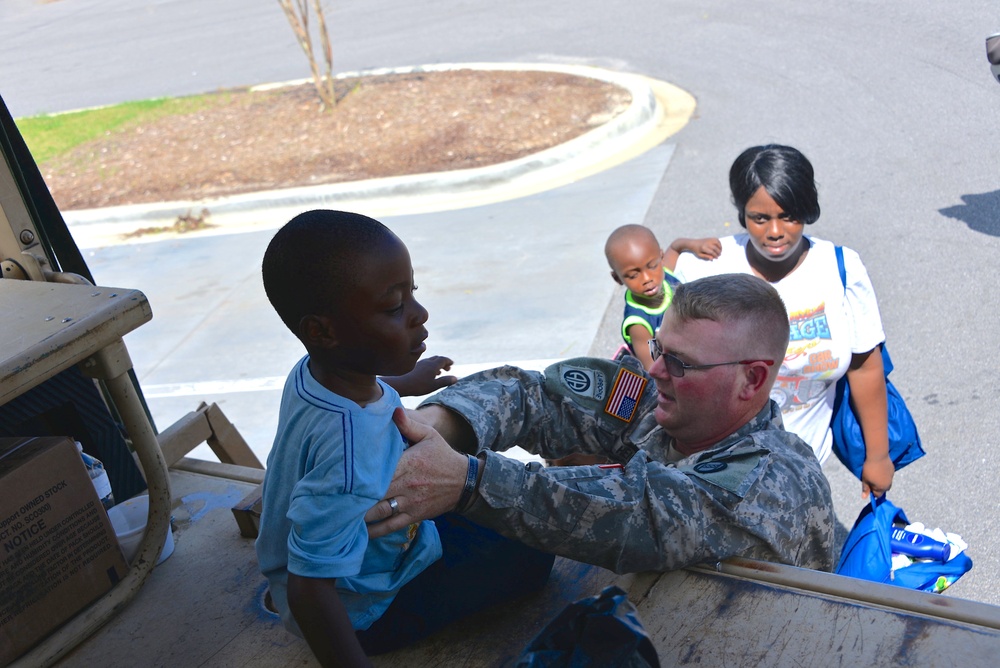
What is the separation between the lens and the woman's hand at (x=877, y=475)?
293cm

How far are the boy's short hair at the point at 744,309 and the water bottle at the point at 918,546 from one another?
2.69ft

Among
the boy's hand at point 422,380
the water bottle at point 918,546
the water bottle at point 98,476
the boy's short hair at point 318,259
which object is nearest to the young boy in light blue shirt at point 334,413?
the boy's short hair at point 318,259

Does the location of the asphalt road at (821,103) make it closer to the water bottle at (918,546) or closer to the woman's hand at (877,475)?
the woman's hand at (877,475)

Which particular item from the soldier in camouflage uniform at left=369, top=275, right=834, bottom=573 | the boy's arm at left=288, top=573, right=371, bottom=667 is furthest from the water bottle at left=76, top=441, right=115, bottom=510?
the boy's arm at left=288, top=573, right=371, bottom=667

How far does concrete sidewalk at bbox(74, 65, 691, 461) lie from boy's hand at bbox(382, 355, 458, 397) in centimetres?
272

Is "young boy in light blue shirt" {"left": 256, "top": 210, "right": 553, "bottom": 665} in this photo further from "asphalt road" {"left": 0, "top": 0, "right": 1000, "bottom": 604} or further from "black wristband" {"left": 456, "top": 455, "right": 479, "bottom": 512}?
"asphalt road" {"left": 0, "top": 0, "right": 1000, "bottom": 604}

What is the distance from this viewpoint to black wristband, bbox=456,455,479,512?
5.71 ft

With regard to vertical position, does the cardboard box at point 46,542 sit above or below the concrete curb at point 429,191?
above

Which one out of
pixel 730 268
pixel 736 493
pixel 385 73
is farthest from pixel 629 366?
pixel 385 73

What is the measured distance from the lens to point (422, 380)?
87.4 inches

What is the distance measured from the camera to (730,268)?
10.2 feet

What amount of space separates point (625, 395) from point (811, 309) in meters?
0.88

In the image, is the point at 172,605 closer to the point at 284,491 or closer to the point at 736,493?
the point at 284,491

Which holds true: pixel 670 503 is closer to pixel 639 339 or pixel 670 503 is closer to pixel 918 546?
pixel 918 546
